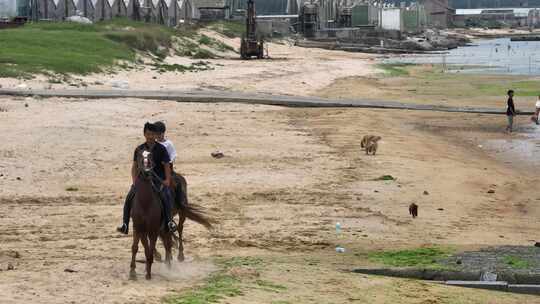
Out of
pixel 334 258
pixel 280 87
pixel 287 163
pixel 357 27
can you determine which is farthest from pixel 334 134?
pixel 357 27

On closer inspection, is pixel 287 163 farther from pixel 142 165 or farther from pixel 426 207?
pixel 142 165

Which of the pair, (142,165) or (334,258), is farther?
(334,258)

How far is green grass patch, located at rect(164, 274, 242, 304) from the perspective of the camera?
34.6ft

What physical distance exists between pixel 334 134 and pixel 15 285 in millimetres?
A: 19592

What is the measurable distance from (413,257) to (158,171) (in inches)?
145

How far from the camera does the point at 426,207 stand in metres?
18.3

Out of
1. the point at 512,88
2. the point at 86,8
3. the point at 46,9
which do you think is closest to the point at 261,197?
the point at 512,88

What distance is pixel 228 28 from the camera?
106688 millimetres

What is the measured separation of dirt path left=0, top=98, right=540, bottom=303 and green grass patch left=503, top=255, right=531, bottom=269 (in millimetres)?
1073

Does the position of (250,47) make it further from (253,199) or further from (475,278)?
(475,278)

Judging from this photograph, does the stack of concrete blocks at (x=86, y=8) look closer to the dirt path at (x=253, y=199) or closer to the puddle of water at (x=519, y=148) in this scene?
the dirt path at (x=253, y=199)

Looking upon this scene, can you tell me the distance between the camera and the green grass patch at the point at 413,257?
13.3 meters

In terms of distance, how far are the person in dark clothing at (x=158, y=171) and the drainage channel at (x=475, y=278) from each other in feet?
8.25

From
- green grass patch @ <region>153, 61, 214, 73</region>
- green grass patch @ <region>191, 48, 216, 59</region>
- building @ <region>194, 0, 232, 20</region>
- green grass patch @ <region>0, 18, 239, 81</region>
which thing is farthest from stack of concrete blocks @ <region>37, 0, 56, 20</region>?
building @ <region>194, 0, 232, 20</region>
